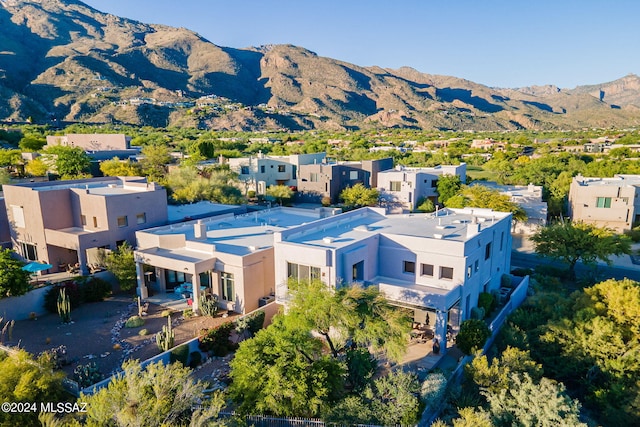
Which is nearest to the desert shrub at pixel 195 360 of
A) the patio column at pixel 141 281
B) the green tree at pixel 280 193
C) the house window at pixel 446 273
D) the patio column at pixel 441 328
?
the patio column at pixel 141 281

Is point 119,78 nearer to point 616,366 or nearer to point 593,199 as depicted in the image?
point 593,199

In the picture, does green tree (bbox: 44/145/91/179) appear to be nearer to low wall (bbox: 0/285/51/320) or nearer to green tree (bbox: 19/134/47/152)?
green tree (bbox: 19/134/47/152)

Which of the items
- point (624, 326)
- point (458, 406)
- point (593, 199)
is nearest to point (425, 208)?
point (593, 199)

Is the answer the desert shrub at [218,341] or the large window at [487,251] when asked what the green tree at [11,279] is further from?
the large window at [487,251]

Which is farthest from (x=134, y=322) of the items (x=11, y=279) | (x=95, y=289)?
(x=11, y=279)

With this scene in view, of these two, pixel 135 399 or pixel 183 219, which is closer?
pixel 135 399

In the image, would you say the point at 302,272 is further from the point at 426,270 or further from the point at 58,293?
the point at 58,293
